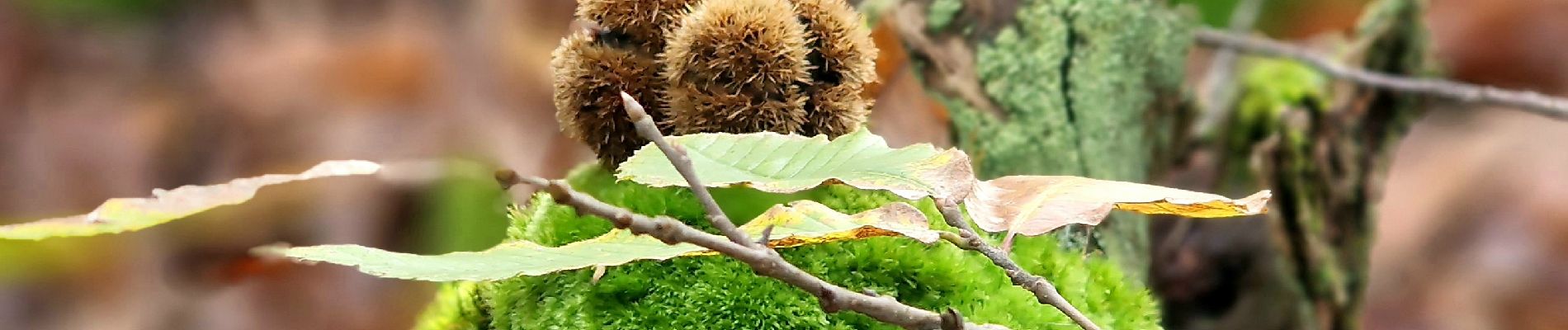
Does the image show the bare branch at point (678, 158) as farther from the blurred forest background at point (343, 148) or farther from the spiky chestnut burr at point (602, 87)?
the blurred forest background at point (343, 148)

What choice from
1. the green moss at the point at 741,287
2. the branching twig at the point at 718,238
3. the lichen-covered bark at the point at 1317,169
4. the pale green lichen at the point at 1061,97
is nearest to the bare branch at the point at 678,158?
the branching twig at the point at 718,238

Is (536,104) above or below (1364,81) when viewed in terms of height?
above

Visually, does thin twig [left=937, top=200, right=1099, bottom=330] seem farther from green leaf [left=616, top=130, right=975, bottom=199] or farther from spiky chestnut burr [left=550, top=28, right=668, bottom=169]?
spiky chestnut burr [left=550, top=28, right=668, bottom=169]

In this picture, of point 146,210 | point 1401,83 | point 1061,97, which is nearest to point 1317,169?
point 1401,83

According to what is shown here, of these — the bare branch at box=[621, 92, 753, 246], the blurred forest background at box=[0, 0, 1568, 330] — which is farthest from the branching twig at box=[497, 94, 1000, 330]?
the blurred forest background at box=[0, 0, 1568, 330]

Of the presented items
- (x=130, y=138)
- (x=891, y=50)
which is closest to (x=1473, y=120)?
(x=891, y=50)

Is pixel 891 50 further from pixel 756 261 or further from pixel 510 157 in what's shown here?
pixel 510 157

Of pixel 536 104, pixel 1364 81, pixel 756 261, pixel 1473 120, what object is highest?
pixel 536 104

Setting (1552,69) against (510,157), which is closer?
(510,157)
